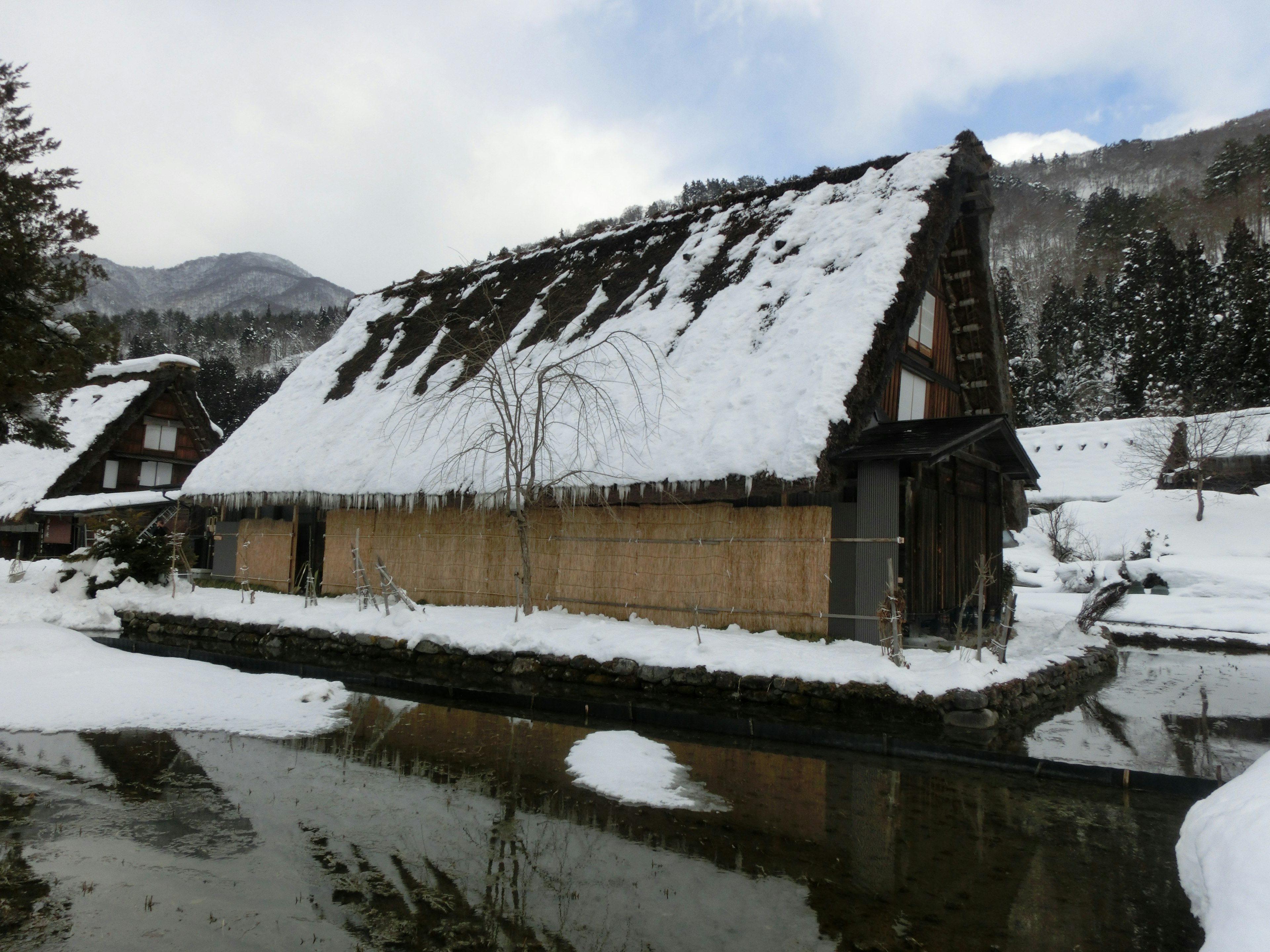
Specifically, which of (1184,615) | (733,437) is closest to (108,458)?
(733,437)

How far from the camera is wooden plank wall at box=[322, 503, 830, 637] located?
402 inches

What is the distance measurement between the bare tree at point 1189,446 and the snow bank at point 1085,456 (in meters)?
0.61

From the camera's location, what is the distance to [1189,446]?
30.7 metres

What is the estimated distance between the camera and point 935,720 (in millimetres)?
7785

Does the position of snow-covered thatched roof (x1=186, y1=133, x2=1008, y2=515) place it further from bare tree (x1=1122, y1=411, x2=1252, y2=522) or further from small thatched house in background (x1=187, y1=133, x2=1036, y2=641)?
bare tree (x1=1122, y1=411, x2=1252, y2=522)

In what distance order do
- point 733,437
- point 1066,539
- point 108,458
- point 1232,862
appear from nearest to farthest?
point 1232,862
point 733,437
point 108,458
point 1066,539

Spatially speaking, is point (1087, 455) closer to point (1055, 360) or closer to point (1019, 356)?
point (1019, 356)

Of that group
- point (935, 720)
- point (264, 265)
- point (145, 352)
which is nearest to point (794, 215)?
point (935, 720)

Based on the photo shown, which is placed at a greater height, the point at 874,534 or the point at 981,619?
the point at 874,534

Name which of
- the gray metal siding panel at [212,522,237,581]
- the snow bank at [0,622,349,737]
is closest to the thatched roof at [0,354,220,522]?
the gray metal siding panel at [212,522,237,581]

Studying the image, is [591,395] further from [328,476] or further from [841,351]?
[328,476]

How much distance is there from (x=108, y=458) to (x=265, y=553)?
14.8 meters

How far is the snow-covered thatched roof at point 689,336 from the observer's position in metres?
10.4

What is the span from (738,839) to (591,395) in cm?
863
